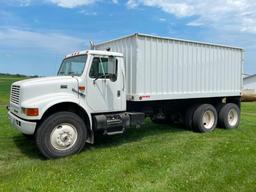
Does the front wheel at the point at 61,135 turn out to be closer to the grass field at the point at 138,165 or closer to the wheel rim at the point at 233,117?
the grass field at the point at 138,165

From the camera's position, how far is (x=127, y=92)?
9523 millimetres

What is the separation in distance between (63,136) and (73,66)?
2.06 meters

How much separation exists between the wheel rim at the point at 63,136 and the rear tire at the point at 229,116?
6189mm

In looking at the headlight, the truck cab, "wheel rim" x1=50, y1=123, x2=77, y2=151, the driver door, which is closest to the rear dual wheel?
the truck cab

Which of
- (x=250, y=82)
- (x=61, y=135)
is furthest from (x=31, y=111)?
(x=250, y=82)

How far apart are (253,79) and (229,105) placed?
40836 mm

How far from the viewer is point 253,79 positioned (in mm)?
50281

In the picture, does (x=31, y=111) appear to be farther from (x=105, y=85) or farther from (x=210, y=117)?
(x=210, y=117)

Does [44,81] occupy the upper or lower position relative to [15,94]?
upper

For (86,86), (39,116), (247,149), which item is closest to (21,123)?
(39,116)

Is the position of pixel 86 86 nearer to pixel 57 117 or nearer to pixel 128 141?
pixel 57 117

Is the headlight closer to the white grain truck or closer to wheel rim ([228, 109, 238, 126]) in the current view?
the white grain truck

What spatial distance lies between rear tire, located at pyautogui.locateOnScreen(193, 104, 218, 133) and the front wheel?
15.0 feet

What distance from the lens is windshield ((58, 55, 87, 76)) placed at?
28.2 ft
